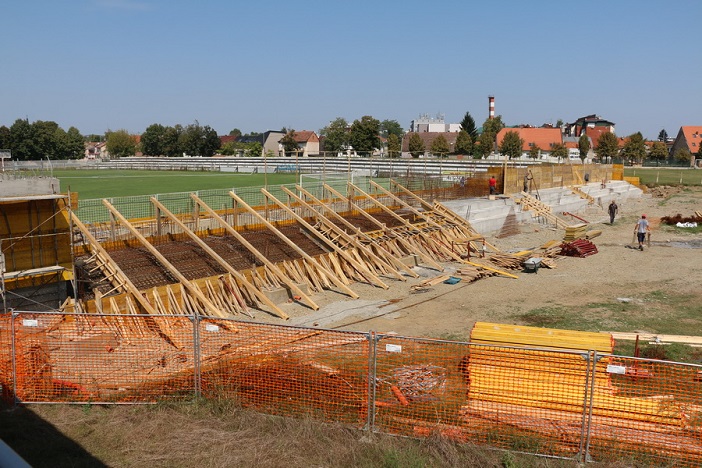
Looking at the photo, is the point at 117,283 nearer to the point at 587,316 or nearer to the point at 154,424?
the point at 154,424

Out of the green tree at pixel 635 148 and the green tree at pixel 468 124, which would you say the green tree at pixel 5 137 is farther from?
the green tree at pixel 635 148

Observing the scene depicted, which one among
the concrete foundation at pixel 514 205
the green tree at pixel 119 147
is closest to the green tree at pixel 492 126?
the concrete foundation at pixel 514 205

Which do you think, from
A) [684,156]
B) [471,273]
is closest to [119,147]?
[684,156]

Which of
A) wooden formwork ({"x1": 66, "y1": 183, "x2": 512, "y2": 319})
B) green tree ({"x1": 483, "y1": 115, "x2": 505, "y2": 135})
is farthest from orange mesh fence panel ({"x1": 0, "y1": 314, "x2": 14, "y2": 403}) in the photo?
green tree ({"x1": 483, "y1": 115, "x2": 505, "y2": 135})

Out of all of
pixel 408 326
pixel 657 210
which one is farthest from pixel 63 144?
pixel 408 326

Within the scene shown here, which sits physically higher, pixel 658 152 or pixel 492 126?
pixel 492 126

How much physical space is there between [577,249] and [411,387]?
634 inches

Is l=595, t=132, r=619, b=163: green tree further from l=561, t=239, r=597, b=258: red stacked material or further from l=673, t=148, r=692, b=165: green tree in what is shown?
l=561, t=239, r=597, b=258: red stacked material

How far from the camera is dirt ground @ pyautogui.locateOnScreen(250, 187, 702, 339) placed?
1402cm

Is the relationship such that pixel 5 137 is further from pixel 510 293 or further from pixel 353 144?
pixel 510 293

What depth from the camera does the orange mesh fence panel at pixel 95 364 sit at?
796 centimetres

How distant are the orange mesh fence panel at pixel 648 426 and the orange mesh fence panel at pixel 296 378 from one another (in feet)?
9.55

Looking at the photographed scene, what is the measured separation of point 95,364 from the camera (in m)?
8.89

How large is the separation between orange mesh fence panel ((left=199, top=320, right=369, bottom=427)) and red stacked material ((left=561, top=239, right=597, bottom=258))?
15.5m
